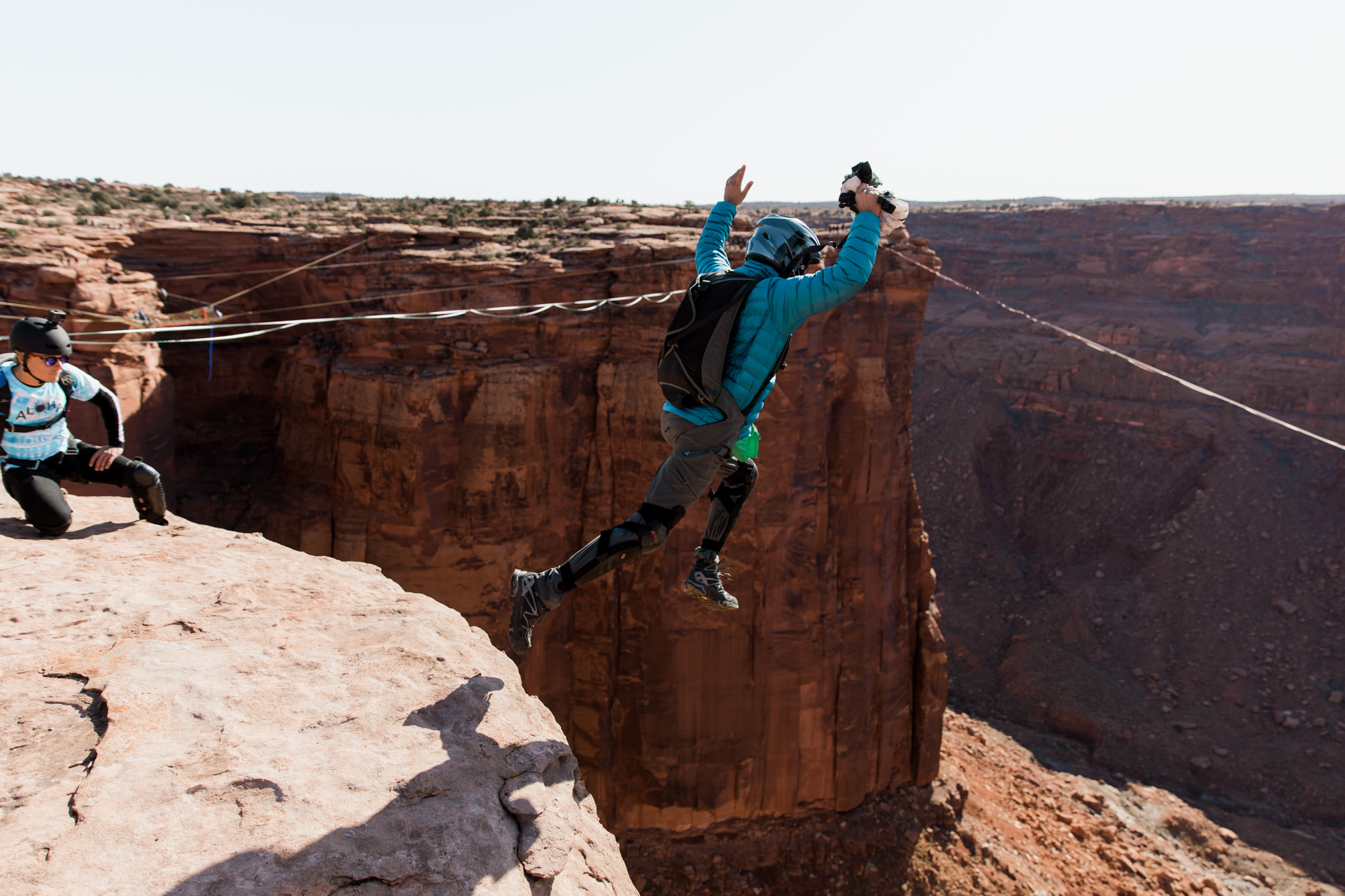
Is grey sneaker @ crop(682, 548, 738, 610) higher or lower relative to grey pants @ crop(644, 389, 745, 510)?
lower

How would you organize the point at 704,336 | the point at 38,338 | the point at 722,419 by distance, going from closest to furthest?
the point at 704,336 < the point at 722,419 < the point at 38,338

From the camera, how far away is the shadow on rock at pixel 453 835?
9.86ft

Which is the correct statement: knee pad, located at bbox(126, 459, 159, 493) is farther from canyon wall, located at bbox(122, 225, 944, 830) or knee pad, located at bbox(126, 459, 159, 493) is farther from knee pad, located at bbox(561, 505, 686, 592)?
canyon wall, located at bbox(122, 225, 944, 830)

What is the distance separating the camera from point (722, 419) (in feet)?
16.1

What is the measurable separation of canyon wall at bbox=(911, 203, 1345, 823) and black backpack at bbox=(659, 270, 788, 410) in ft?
76.2

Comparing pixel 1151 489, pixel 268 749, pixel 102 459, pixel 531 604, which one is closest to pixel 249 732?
pixel 268 749

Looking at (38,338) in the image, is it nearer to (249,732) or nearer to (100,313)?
(249,732)

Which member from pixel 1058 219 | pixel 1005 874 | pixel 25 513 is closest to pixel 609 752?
pixel 1005 874

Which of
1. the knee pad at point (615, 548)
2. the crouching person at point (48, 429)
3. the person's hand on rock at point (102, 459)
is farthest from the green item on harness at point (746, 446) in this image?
the person's hand on rock at point (102, 459)

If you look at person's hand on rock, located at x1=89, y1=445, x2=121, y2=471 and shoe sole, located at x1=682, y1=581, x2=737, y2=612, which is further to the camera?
person's hand on rock, located at x1=89, y1=445, x2=121, y2=471

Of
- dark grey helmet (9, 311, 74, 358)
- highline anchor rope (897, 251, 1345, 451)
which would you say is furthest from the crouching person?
highline anchor rope (897, 251, 1345, 451)

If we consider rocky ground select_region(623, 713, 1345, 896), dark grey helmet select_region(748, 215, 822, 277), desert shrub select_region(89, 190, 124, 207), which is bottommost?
rocky ground select_region(623, 713, 1345, 896)

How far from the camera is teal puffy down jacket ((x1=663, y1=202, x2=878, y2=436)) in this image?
4355 millimetres

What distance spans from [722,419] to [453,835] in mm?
2509
